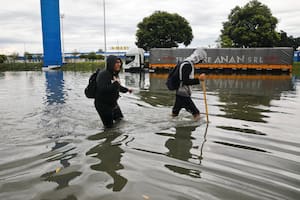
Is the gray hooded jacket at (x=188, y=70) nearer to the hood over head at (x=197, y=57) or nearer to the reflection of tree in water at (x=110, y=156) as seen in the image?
the hood over head at (x=197, y=57)

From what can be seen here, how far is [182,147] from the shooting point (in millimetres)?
5086

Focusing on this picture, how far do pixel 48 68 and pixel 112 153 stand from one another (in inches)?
1764

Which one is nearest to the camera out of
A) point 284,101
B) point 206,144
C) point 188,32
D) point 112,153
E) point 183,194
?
point 183,194

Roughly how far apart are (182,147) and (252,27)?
44.0 metres

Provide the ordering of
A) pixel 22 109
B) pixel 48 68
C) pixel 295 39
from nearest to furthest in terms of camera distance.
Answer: pixel 22 109 → pixel 48 68 → pixel 295 39

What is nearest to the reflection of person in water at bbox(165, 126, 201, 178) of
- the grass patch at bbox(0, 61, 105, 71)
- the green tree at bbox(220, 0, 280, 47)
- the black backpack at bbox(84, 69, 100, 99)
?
the black backpack at bbox(84, 69, 100, 99)

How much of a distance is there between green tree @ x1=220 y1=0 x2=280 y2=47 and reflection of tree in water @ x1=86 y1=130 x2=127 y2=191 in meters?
42.0

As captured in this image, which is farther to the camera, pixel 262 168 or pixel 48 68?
pixel 48 68

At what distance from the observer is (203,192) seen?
131 inches

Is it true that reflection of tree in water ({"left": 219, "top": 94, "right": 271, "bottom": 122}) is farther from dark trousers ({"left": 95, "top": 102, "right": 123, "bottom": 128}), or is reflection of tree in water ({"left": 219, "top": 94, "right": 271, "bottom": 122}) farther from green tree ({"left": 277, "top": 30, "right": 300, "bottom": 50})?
green tree ({"left": 277, "top": 30, "right": 300, "bottom": 50})

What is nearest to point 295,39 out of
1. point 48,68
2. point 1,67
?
point 48,68

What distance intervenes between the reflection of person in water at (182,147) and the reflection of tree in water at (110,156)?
0.78m

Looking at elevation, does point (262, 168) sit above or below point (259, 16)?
below

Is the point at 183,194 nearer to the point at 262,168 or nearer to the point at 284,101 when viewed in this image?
the point at 262,168
